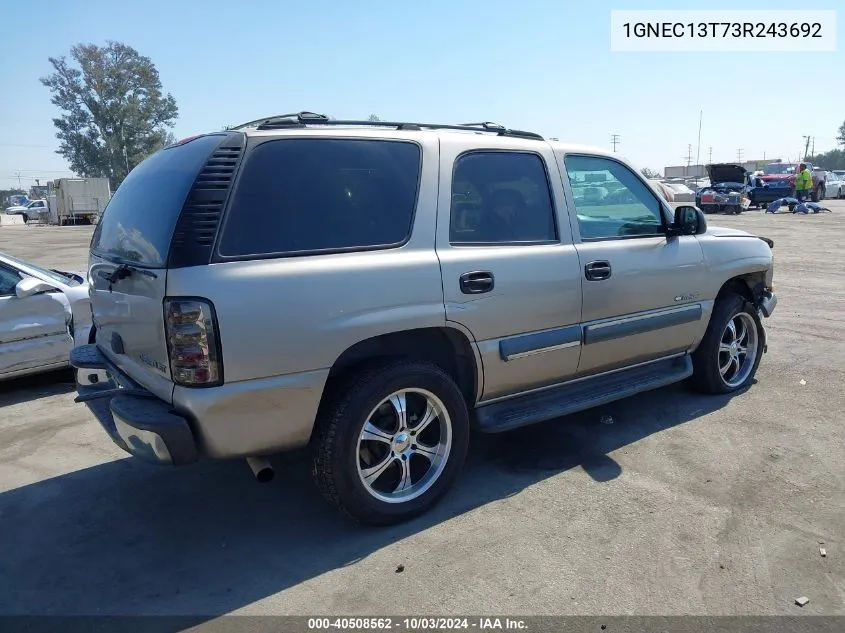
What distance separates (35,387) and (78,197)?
40197 mm

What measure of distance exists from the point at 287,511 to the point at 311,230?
61.0 inches

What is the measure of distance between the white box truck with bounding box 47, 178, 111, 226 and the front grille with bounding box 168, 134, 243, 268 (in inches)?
1678

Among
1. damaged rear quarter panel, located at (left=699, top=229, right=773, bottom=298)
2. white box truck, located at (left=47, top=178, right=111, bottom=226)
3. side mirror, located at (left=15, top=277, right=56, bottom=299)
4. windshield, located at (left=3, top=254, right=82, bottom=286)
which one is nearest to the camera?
damaged rear quarter panel, located at (left=699, top=229, right=773, bottom=298)

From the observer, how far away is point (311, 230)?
301 cm

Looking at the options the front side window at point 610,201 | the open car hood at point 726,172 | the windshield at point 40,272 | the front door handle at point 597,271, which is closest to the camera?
the front door handle at point 597,271

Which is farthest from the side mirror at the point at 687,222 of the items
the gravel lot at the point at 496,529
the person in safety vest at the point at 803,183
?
the person in safety vest at the point at 803,183

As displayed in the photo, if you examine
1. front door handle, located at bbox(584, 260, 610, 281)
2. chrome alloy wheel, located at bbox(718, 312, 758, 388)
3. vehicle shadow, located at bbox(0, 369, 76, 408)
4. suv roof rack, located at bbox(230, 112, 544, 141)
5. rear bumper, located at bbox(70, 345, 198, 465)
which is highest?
suv roof rack, located at bbox(230, 112, 544, 141)

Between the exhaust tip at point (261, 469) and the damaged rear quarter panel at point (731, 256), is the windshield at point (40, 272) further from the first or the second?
the damaged rear quarter panel at point (731, 256)

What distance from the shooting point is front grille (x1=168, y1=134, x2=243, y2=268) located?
2.75 metres

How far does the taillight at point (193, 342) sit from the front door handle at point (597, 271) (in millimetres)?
2214

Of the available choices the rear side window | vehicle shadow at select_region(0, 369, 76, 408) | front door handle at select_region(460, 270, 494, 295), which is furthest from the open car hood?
the rear side window

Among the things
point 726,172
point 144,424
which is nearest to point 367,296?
point 144,424

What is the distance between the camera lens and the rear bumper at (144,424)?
8.99 ft

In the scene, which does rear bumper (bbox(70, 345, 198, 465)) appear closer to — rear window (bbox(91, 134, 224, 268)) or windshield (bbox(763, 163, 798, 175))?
rear window (bbox(91, 134, 224, 268))
